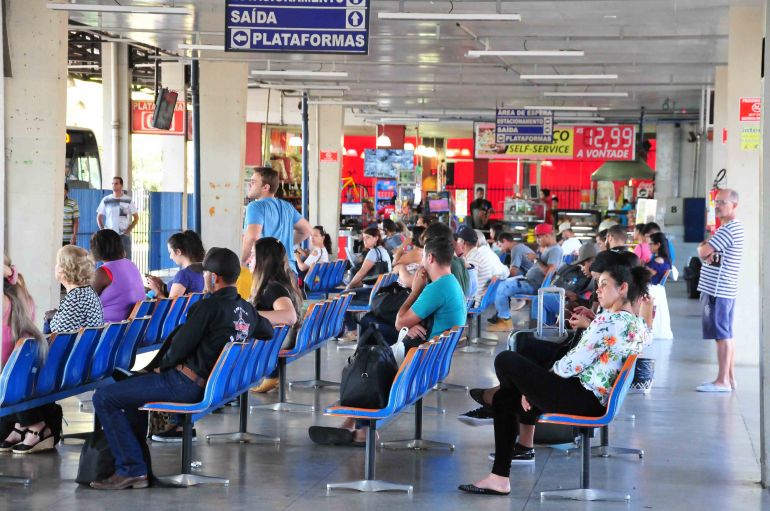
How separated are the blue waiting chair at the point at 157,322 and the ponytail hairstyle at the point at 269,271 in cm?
108

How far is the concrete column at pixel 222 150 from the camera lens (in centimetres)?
1741

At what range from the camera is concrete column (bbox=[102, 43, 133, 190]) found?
22016 millimetres

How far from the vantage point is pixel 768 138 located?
20.2 feet

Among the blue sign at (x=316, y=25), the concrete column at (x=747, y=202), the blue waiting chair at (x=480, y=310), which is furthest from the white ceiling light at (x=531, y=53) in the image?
the blue sign at (x=316, y=25)

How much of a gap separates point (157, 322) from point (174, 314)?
0.23 m

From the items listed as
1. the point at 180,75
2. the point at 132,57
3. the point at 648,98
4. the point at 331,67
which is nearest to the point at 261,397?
the point at 331,67

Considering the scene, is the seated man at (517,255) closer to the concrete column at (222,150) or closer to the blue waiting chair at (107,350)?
the concrete column at (222,150)

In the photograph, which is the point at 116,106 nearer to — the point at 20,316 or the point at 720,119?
the point at 720,119

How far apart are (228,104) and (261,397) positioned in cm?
942

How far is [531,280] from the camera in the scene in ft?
45.8

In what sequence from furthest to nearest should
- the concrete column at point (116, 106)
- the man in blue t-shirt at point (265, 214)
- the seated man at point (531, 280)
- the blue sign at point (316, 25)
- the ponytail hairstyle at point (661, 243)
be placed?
the concrete column at point (116, 106)
the seated man at point (531, 280)
the ponytail hairstyle at point (661, 243)
the man in blue t-shirt at point (265, 214)
the blue sign at point (316, 25)

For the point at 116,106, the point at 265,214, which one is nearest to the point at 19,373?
the point at 265,214

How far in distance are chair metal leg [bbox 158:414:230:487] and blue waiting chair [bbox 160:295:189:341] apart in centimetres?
269

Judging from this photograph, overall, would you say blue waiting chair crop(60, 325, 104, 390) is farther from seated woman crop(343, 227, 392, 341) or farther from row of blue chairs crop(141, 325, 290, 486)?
seated woman crop(343, 227, 392, 341)
